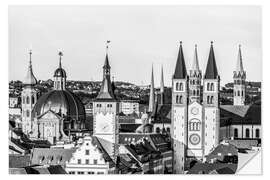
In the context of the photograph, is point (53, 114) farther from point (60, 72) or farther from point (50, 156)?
point (50, 156)

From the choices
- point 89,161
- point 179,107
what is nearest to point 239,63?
point 89,161

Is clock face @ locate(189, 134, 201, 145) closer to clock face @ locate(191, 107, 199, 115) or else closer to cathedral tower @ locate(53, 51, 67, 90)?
clock face @ locate(191, 107, 199, 115)

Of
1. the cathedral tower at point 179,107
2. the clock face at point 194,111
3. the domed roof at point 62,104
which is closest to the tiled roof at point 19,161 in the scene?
the cathedral tower at point 179,107

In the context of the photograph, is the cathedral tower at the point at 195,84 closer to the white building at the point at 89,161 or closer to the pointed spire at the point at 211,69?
the pointed spire at the point at 211,69

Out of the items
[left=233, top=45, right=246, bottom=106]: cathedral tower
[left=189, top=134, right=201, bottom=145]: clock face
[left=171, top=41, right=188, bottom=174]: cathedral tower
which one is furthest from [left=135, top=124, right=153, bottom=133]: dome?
[left=233, top=45, right=246, bottom=106]: cathedral tower
